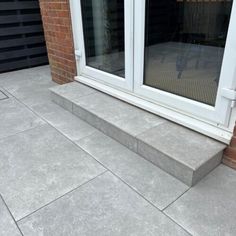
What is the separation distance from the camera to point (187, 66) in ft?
6.20

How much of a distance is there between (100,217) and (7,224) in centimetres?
48

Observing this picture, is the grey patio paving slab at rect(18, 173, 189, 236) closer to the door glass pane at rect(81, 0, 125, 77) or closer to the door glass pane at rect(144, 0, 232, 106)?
the door glass pane at rect(144, 0, 232, 106)

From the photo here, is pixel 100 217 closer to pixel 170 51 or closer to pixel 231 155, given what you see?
pixel 231 155

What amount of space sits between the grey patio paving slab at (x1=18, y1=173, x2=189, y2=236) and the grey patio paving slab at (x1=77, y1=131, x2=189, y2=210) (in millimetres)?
76

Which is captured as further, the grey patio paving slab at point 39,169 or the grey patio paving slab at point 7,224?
the grey patio paving slab at point 39,169

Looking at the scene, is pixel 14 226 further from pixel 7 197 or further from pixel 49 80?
pixel 49 80

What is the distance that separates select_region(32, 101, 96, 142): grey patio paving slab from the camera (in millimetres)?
2098

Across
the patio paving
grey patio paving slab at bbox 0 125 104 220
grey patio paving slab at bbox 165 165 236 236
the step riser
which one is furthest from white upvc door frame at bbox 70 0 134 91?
grey patio paving slab at bbox 165 165 236 236

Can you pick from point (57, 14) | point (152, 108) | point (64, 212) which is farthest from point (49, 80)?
point (64, 212)

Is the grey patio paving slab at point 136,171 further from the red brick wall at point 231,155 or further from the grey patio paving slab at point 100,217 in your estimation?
the red brick wall at point 231,155

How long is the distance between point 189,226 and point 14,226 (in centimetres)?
90

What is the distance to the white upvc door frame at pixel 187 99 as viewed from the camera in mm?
1451

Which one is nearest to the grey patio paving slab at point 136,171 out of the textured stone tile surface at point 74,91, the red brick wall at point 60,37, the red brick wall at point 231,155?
the red brick wall at point 231,155

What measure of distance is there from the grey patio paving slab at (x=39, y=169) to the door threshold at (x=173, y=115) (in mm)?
636
